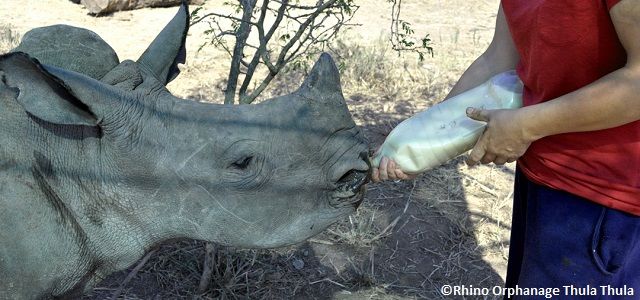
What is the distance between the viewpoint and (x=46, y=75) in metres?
2.19

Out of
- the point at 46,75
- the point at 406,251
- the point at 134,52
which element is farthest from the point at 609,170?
the point at 134,52

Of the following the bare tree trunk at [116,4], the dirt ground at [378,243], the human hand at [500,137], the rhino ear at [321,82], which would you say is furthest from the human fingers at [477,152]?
the bare tree trunk at [116,4]

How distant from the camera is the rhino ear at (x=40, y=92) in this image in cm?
219

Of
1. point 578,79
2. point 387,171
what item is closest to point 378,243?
point 387,171

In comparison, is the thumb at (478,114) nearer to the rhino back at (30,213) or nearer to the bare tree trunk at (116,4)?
the rhino back at (30,213)

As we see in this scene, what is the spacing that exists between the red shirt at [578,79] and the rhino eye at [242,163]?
89 centimetres

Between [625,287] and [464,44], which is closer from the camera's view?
[625,287]

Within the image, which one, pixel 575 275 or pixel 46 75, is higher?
pixel 46 75

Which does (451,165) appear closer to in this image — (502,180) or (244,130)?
(502,180)

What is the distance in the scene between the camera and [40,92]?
2250mm

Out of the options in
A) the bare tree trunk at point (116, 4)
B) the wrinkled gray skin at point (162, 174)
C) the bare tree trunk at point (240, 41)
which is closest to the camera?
the wrinkled gray skin at point (162, 174)

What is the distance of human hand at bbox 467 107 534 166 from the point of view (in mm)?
2283

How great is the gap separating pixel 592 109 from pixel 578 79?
0.16 meters

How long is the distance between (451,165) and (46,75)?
3797 mm
